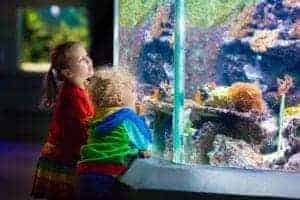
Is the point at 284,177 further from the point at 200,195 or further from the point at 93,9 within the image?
the point at 93,9

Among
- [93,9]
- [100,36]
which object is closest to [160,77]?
[100,36]

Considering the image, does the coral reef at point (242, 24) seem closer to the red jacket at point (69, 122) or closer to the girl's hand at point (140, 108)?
the girl's hand at point (140, 108)

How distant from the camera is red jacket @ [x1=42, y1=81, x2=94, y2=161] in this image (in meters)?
4.61

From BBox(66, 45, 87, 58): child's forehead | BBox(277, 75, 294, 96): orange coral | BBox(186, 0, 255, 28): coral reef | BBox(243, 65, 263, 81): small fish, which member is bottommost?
BBox(277, 75, 294, 96): orange coral

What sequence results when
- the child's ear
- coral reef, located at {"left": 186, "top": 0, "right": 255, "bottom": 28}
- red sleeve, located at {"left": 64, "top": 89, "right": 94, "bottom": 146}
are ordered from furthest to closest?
1. the child's ear
2. red sleeve, located at {"left": 64, "top": 89, "right": 94, "bottom": 146}
3. coral reef, located at {"left": 186, "top": 0, "right": 255, "bottom": 28}

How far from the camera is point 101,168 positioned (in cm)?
392

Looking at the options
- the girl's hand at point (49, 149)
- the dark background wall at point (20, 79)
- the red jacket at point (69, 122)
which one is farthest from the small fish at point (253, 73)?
the dark background wall at point (20, 79)

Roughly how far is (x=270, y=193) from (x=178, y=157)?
Answer: 0.94 metres

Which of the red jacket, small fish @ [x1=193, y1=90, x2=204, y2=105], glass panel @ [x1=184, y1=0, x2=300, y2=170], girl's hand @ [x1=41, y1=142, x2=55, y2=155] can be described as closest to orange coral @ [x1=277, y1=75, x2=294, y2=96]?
glass panel @ [x1=184, y1=0, x2=300, y2=170]

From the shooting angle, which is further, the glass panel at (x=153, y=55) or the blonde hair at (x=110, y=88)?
the glass panel at (x=153, y=55)

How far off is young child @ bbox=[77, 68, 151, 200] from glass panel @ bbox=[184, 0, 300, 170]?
36 centimetres

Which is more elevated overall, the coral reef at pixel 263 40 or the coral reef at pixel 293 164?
the coral reef at pixel 263 40

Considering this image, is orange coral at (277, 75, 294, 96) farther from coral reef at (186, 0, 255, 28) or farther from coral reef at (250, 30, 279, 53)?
coral reef at (186, 0, 255, 28)

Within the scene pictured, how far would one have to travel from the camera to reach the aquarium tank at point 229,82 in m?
3.92
